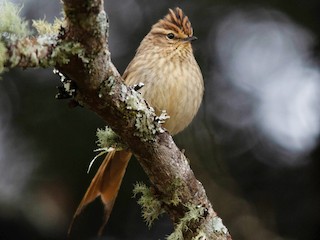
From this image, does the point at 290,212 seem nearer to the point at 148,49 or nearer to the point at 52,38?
the point at 148,49

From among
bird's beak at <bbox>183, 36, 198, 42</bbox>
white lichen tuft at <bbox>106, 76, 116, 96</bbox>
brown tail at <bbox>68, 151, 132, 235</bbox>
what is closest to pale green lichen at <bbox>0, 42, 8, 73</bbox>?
white lichen tuft at <bbox>106, 76, 116, 96</bbox>

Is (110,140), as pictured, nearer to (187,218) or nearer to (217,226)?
(187,218)

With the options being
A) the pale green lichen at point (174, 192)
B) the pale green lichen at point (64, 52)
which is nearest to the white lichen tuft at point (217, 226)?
the pale green lichen at point (174, 192)

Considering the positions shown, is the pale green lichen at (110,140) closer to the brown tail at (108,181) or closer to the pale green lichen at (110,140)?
the pale green lichen at (110,140)

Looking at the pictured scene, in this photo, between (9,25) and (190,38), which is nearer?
(9,25)

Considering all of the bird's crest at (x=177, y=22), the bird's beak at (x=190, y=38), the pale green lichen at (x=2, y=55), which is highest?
the bird's crest at (x=177, y=22)

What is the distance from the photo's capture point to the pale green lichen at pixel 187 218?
11.2 ft

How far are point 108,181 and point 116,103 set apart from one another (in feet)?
4.52

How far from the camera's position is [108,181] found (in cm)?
431

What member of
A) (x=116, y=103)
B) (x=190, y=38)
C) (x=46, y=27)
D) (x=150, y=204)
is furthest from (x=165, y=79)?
(x=46, y=27)

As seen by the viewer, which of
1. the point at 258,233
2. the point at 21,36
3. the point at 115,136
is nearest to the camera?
the point at 21,36

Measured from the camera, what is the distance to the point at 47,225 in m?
4.68

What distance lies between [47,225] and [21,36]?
2.34 m

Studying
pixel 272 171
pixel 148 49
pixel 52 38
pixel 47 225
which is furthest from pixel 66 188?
pixel 52 38
